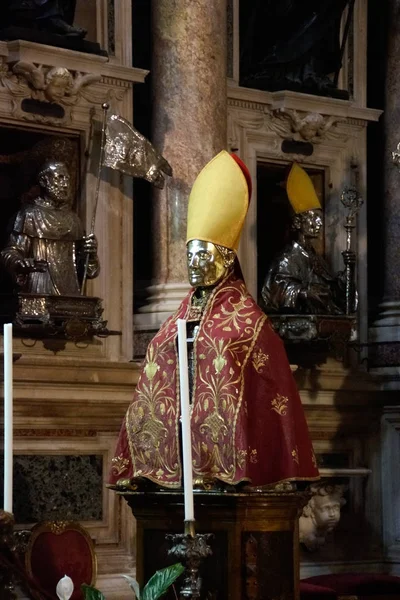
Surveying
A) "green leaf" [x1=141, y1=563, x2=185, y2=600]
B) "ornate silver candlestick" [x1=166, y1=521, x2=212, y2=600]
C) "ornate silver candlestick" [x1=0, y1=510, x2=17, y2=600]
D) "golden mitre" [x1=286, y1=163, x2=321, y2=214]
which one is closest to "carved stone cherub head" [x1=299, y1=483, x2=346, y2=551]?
"golden mitre" [x1=286, y1=163, x2=321, y2=214]

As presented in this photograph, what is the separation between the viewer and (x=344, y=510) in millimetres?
11266

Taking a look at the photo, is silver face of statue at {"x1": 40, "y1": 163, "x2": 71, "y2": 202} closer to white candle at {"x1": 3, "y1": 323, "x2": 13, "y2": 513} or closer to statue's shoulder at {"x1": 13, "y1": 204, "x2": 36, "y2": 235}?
statue's shoulder at {"x1": 13, "y1": 204, "x2": 36, "y2": 235}

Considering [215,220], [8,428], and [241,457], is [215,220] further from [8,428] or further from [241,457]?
[8,428]

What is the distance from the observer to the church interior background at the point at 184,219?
9.48m

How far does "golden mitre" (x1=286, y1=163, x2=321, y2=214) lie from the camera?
10953 millimetres

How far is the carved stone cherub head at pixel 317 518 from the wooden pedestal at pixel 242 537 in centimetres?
336

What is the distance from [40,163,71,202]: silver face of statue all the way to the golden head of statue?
1932 mm

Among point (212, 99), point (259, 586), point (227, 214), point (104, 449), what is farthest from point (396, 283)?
point (259, 586)

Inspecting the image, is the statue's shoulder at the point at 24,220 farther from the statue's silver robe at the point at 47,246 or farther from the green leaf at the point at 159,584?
the green leaf at the point at 159,584

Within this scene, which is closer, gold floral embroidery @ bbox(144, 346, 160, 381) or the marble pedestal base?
gold floral embroidery @ bbox(144, 346, 160, 381)

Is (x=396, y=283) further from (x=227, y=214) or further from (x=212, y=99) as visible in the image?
(x=227, y=214)

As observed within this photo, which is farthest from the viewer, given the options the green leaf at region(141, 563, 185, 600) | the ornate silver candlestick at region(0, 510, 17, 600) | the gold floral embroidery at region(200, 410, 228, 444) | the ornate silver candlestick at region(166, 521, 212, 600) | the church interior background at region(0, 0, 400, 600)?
the church interior background at region(0, 0, 400, 600)

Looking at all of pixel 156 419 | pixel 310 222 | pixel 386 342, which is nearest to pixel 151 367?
pixel 156 419

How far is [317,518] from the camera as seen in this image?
10586 millimetres
